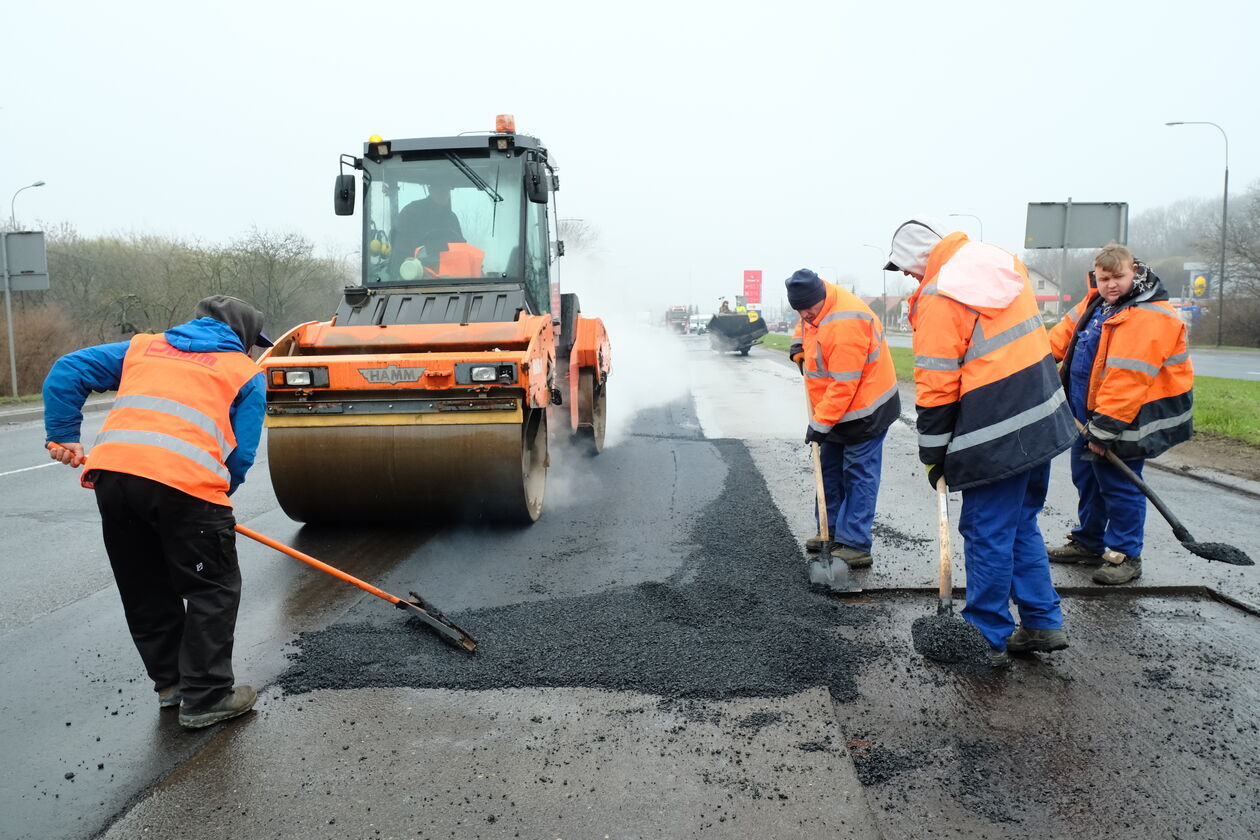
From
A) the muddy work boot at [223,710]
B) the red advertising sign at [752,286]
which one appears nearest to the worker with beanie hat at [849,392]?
the muddy work boot at [223,710]

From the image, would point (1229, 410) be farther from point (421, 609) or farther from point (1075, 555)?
point (421, 609)

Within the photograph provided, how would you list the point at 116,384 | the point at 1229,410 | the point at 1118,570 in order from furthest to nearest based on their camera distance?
the point at 1229,410, the point at 1118,570, the point at 116,384

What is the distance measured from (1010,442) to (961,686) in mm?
963

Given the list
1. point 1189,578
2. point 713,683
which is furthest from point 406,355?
point 1189,578

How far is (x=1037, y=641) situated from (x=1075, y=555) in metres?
1.68

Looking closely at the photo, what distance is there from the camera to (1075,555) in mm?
5156

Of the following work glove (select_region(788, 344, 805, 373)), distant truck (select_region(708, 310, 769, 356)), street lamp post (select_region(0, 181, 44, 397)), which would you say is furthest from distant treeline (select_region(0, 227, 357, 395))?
work glove (select_region(788, 344, 805, 373))

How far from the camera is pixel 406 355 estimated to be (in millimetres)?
5559

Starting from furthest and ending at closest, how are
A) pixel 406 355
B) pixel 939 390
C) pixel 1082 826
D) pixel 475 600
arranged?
pixel 406 355 → pixel 475 600 → pixel 939 390 → pixel 1082 826

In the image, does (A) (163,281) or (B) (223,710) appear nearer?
(B) (223,710)

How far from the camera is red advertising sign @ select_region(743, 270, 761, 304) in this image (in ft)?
202

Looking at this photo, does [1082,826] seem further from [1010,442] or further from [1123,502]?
[1123,502]

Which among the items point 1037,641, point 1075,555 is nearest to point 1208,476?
point 1075,555

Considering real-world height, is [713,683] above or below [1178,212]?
below
